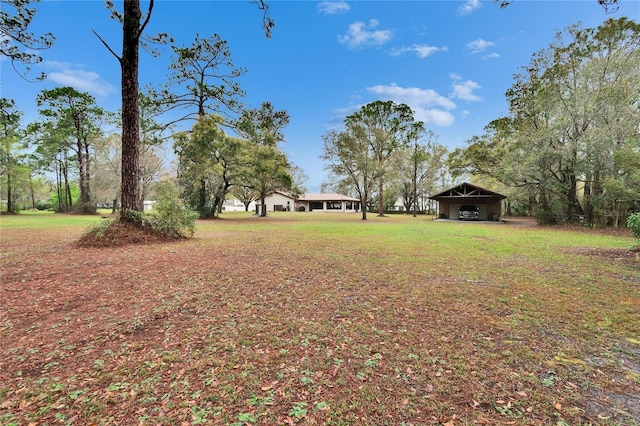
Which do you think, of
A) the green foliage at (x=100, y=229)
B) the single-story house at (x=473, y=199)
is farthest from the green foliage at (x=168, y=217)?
the single-story house at (x=473, y=199)

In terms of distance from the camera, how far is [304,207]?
51.9m

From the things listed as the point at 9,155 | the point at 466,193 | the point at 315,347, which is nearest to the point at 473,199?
the point at 466,193

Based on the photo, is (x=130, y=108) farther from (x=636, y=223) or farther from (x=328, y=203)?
(x=328, y=203)

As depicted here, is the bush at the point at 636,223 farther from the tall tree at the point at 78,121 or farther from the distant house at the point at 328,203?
the distant house at the point at 328,203

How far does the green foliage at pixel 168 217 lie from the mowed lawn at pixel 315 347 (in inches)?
143

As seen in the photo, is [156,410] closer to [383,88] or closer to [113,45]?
[113,45]

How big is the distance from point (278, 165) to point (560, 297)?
22198 millimetres

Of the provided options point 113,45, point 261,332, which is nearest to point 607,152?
point 261,332

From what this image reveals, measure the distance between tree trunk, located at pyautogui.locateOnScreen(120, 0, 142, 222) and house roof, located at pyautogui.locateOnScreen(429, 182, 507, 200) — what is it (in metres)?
24.3

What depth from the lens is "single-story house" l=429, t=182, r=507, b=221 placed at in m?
24.3

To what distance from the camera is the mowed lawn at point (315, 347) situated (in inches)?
75.9

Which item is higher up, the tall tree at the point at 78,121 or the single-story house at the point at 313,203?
the tall tree at the point at 78,121

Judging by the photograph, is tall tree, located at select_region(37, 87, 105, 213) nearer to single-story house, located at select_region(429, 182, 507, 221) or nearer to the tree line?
the tree line

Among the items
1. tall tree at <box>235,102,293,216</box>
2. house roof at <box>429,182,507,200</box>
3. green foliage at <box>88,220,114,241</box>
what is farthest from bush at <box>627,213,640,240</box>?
tall tree at <box>235,102,293,216</box>
